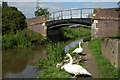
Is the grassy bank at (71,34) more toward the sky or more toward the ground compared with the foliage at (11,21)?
more toward the ground

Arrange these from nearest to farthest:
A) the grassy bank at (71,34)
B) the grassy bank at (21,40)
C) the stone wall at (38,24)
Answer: the grassy bank at (21,40), the stone wall at (38,24), the grassy bank at (71,34)

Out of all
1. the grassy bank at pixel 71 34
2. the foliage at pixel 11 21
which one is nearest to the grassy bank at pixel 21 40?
the foliage at pixel 11 21

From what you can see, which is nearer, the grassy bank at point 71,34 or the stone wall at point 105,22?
the stone wall at point 105,22

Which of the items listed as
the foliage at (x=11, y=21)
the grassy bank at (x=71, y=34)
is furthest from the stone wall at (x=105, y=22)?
the foliage at (x=11, y=21)

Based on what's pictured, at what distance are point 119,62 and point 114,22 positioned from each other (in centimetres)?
1048

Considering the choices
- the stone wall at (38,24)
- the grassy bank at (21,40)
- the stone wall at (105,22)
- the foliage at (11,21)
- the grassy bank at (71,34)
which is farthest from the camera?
the grassy bank at (71,34)

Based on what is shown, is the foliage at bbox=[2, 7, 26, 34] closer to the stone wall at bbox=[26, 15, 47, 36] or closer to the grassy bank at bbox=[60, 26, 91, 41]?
the stone wall at bbox=[26, 15, 47, 36]

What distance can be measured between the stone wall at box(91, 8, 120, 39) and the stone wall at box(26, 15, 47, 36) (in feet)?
22.4

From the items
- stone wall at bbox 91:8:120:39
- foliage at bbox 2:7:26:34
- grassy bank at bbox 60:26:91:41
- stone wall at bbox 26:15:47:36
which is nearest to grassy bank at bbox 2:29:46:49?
foliage at bbox 2:7:26:34

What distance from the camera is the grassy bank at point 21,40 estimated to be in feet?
54.0

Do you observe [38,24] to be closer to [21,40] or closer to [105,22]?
[21,40]

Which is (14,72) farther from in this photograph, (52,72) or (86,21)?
(86,21)

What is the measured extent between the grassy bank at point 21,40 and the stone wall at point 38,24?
1.74 m

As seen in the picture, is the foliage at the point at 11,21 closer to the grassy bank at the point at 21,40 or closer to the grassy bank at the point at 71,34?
the grassy bank at the point at 21,40
